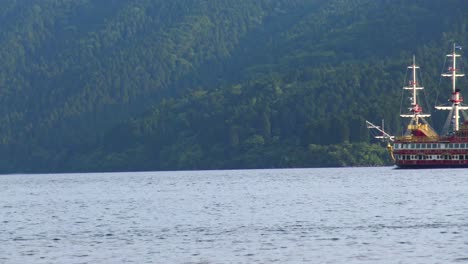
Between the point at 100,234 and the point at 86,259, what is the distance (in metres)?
16.8

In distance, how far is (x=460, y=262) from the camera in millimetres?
64375

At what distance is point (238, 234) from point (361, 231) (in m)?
9.13

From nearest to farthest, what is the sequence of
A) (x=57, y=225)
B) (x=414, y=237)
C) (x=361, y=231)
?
1. (x=414, y=237)
2. (x=361, y=231)
3. (x=57, y=225)

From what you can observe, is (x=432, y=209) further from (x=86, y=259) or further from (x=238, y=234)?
(x=86, y=259)

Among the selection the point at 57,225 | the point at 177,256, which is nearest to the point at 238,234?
the point at 177,256

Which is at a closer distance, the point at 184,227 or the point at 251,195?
the point at 184,227

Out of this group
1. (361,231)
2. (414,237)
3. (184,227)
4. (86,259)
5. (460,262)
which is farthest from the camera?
(184,227)

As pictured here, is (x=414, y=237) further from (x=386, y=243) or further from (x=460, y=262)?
(x=460, y=262)

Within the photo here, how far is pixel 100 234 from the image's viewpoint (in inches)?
3479

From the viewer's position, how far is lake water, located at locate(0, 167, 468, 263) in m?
71.4

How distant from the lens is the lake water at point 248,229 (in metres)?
71.4

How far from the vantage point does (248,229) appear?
88.8 meters

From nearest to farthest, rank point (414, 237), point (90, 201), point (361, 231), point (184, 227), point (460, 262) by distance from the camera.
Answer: point (460, 262)
point (414, 237)
point (361, 231)
point (184, 227)
point (90, 201)

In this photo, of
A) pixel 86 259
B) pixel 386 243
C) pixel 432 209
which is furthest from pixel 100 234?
pixel 432 209
